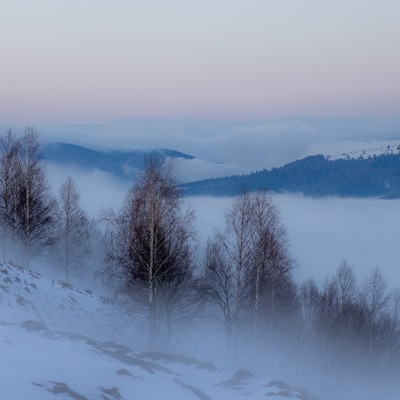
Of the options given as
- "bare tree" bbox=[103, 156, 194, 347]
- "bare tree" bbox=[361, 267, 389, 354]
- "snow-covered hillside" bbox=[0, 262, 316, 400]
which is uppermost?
"bare tree" bbox=[103, 156, 194, 347]

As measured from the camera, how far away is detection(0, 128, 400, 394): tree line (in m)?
22.8

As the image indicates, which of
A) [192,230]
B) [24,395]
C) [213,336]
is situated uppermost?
[192,230]

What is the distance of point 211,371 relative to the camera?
1970 cm

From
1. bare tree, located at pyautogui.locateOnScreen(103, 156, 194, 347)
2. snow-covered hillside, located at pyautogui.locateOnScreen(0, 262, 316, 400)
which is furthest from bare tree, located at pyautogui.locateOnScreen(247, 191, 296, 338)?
snow-covered hillside, located at pyautogui.locateOnScreen(0, 262, 316, 400)

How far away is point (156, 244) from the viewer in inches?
886

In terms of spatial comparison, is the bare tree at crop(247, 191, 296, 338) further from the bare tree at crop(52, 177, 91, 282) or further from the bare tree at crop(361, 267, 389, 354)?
the bare tree at crop(52, 177, 91, 282)

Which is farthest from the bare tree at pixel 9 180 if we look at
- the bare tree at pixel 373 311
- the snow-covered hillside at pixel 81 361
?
the bare tree at pixel 373 311

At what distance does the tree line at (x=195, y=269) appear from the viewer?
74.7 feet

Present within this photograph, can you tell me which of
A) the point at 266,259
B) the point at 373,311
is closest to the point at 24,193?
the point at 266,259

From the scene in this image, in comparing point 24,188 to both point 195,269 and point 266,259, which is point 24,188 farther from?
point 266,259

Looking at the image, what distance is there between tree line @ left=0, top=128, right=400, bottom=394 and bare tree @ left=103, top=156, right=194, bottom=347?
0.13 ft

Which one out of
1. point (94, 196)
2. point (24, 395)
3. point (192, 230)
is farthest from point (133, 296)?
point (94, 196)

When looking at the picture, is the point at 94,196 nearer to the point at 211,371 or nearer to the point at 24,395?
the point at 211,371

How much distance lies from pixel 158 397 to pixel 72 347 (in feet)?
14.3
